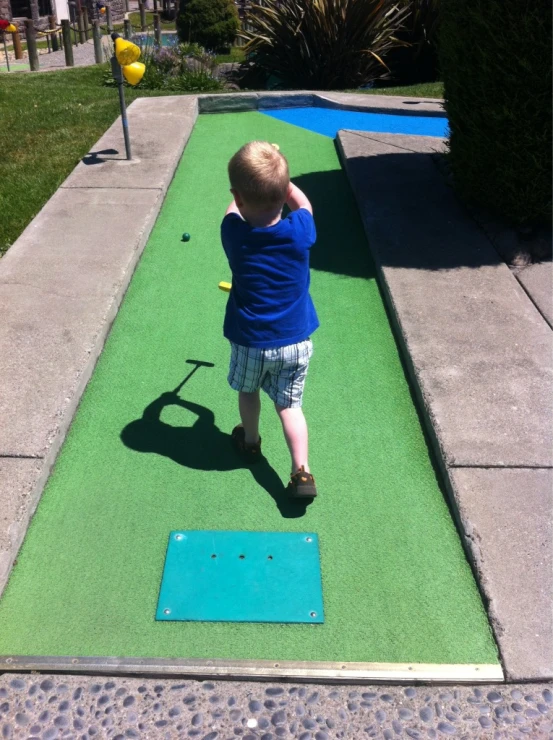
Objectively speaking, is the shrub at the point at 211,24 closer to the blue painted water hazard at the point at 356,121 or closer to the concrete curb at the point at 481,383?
the blue painted water hazard at the point at 356,121

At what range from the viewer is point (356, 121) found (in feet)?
28.9

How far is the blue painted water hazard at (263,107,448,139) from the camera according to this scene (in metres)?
8.37

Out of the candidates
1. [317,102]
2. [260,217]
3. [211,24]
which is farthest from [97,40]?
[260,217]

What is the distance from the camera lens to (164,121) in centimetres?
803

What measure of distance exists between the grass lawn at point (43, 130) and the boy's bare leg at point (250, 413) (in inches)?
121

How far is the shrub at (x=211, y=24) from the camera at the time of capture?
2423 centimetres

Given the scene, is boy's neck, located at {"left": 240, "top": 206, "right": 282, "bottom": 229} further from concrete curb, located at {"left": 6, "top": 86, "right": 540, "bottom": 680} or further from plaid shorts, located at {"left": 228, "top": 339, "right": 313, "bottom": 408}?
concrete curb, located at {"left": 6, "top": 86, "right": 540, "bottom": 680}

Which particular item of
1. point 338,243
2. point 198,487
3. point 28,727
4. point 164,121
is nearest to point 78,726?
point 28,727

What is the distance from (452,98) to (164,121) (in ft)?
12.1

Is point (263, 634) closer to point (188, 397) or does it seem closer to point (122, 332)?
point (188, 397)

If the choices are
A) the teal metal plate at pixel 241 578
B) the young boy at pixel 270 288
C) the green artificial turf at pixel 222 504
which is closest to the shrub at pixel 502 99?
the green artificial turf at pixel 222 504

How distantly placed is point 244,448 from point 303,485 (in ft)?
1.48

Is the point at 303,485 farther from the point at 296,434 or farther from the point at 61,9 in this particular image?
the point at 61,9

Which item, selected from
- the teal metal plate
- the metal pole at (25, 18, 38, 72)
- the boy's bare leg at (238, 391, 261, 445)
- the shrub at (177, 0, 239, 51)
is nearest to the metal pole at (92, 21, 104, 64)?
the metal pole at (25, 18, 38, 72)
